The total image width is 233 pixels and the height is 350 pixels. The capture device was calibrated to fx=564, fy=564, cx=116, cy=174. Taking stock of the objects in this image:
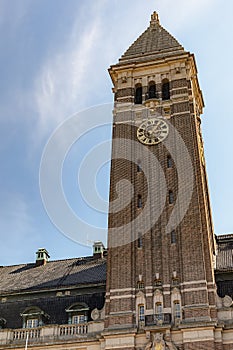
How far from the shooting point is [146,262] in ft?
138

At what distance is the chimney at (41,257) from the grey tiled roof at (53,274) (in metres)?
0.48

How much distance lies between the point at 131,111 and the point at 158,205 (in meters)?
10.8

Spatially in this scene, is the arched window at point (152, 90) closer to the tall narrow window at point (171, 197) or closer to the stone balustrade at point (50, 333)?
the tall narrow window at point (171, 197)

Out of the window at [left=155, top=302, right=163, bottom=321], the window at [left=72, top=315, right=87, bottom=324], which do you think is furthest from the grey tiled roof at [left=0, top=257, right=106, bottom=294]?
the window at [left=155, top=302, right=163, bottom=321]

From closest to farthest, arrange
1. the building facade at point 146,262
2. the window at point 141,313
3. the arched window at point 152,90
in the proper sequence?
1. the building facade at point 146,262
2. the window at point 141,313
3. the arched window at point 152,90

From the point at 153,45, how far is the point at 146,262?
83.0 ft

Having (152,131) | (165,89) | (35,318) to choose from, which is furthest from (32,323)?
(165,89)

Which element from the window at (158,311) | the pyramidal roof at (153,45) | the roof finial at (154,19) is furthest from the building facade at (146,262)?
the roof finial at (154,19)

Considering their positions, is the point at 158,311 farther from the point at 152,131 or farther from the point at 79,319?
the point at 152,131

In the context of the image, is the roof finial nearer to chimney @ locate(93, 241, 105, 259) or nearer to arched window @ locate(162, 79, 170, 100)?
arched window @ locate(162, 79, 170, 100)

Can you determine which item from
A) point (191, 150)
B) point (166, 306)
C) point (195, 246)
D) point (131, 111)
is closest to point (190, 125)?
point (191, 150)

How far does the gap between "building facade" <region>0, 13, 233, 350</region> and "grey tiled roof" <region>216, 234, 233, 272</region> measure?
0.09 m

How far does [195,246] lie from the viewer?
41219 mm

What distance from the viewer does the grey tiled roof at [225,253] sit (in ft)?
141
